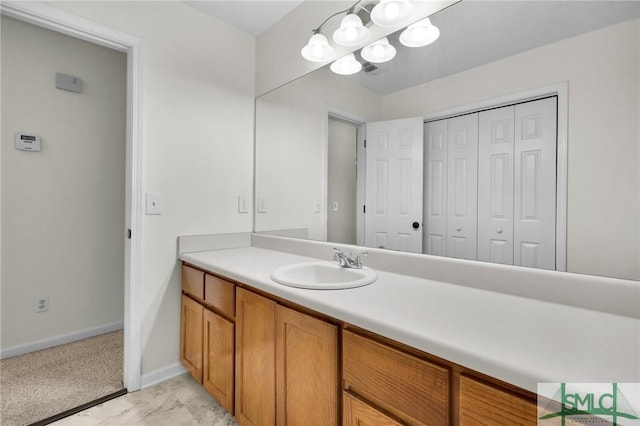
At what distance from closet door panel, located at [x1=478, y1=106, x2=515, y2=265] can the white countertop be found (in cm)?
18

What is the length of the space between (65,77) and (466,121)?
2.90 m

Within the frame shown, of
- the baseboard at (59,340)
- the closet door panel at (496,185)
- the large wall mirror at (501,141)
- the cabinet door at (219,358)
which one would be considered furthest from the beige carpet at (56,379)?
the closet door panel at (496,185)

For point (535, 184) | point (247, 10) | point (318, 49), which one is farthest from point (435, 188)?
point (247, 10)

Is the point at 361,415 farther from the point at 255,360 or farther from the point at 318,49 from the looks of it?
the point at 318,49

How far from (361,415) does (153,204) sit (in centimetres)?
162

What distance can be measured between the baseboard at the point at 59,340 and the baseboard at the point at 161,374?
3.58ft

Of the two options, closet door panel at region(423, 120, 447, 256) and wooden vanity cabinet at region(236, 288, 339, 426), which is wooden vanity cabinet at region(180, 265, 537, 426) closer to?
wooden vanity cabinet at region(236, 288, 339, 426)

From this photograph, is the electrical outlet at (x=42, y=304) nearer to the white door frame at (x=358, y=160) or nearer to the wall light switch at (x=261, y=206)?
the wall light switch at (x=261, y=206)

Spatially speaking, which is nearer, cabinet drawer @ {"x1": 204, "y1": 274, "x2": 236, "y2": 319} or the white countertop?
the white countertop

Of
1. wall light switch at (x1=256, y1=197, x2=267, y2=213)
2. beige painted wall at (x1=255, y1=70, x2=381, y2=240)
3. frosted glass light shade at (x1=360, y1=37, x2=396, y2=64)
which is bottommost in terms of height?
wall light switch at (x1=256, y1=197, x2=267, y2=213)

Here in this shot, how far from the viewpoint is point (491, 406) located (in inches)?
24.9

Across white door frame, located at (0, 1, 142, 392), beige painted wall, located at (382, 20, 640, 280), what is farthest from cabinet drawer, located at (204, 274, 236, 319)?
beige painted wall, located at (382, 20, 640, 280)

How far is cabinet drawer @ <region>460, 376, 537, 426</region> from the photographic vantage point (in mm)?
587

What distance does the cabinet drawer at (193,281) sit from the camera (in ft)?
5.63
